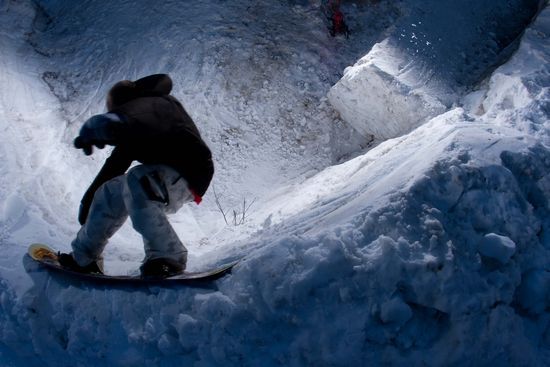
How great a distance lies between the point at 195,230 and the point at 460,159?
84.1 inches

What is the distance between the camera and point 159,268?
223cm

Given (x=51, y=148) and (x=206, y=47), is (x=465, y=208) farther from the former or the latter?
(x=206, y=47)

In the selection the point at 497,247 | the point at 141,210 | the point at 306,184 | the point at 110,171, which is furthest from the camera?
the point at 306,184

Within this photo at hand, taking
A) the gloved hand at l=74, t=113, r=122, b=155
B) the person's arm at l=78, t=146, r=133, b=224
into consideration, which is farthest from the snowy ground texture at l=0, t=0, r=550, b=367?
the gloved hand at l=74, t=113, r=122, b=155

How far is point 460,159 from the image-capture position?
2127 mm

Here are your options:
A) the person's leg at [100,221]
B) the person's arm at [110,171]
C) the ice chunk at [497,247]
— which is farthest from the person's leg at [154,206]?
the ice chunk at [497,247]

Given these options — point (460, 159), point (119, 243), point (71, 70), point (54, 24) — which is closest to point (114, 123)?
point (119, 243)

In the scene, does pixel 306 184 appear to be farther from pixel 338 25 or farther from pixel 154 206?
pixel 338 25

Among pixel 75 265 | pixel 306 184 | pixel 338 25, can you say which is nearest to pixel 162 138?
pixel 75 265

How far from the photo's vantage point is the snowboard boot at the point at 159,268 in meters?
2.22

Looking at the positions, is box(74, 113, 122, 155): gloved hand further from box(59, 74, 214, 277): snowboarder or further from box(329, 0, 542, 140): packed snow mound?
box(329, 0, 542, 140): packed snow mound

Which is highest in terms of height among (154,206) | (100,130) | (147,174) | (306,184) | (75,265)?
(100,130)

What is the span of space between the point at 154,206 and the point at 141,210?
63mm

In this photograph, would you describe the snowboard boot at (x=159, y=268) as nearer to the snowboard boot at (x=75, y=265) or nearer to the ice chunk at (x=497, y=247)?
the snowboard boot at (x=75, y=265)
